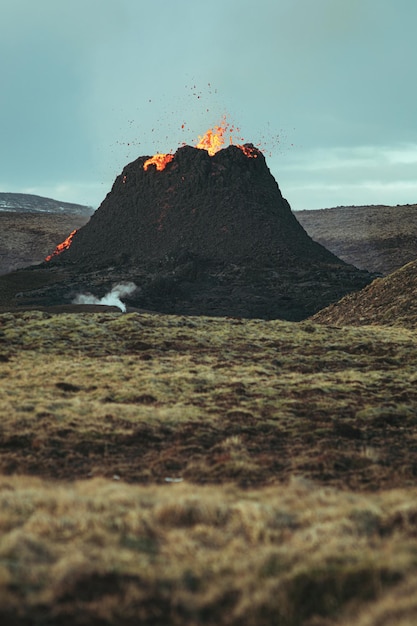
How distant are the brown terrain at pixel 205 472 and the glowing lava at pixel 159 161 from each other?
57955mm

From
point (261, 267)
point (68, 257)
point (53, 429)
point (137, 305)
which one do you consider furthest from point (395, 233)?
point (53, 429)

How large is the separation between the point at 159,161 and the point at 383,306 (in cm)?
5529

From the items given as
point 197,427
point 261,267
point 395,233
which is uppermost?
point 395,233

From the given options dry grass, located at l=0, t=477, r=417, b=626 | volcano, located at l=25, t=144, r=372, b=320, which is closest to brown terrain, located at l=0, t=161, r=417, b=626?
dry grass, located at l=0, t=477, r=417, b=626

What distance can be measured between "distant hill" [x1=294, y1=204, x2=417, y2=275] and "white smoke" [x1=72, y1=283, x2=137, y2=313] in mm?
59672

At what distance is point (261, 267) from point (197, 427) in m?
65.1

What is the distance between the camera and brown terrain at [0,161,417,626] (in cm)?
817

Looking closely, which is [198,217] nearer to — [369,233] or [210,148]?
[210,148]

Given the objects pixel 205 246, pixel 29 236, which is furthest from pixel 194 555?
pixel 29 236

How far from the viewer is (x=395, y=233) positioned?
148375mm

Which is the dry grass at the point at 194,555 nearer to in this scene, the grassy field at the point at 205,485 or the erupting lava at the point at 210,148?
the grassy field at the point at 205,485

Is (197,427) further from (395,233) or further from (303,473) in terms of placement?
(395,233)

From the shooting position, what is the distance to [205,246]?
294 ft

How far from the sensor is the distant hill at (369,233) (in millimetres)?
130500
